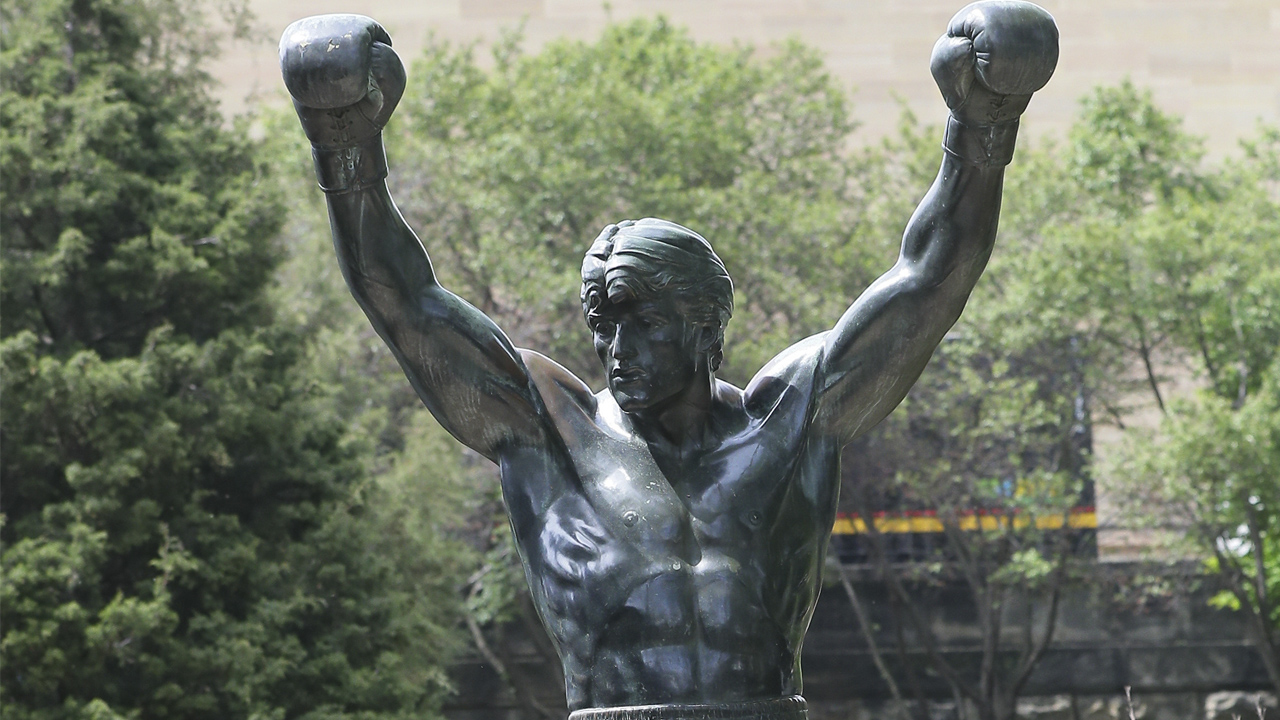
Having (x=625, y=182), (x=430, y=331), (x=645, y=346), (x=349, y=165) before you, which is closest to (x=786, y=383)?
(x=645, y=346)

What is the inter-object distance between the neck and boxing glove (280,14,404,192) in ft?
2.08

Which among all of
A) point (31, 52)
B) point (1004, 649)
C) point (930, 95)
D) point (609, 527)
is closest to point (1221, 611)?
point (1004, 649)

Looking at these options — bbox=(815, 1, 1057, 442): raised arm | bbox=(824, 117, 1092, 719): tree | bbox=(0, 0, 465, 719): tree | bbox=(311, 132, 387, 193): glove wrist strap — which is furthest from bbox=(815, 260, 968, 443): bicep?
bbox=(824, 117, 1092, 719): tree

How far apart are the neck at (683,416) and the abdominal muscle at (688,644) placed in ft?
0.92

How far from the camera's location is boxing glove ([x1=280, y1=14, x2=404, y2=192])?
3.01 meters

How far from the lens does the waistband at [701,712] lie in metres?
2.98

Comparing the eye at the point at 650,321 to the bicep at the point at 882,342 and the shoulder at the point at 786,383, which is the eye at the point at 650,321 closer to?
the shoulder at the point at 786,383

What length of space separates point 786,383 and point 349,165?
87 centimetres

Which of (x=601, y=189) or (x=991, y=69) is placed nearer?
(x=991, y=69)

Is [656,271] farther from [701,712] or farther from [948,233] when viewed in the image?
[701,712]

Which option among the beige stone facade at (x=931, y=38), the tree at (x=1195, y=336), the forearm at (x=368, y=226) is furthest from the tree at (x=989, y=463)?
the forearm at (x=368, y=226)

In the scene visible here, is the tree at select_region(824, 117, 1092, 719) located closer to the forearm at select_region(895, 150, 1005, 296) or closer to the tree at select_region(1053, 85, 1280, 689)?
the tree at select_region(1053, 85, 1280, 689)

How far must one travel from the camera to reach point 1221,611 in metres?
23.3

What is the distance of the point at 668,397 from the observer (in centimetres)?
322
